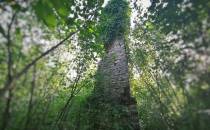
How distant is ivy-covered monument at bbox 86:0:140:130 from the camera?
9.96 meters

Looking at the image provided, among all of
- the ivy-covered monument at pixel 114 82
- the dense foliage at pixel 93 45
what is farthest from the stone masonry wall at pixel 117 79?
the dense foliage at pixel 93 45

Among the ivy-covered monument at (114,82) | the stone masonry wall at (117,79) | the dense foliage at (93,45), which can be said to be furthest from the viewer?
the stone masonry wall at (117,79)

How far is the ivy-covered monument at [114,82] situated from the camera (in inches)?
392

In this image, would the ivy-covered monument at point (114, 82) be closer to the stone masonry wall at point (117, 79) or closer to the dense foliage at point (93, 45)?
the stone masonry wall at point (117, 79)

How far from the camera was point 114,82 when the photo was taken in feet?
37.1

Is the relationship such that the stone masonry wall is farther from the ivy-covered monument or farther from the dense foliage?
the dense foliage

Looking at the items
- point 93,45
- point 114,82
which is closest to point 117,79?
point 114,82

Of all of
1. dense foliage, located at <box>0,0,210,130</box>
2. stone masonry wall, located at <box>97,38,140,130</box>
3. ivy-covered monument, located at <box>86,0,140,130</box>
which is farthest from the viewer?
stone masonry wall, located at <box>97,38,140,130</box>

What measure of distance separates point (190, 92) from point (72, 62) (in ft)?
17.9

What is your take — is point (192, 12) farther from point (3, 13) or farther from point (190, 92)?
point (3, 13)

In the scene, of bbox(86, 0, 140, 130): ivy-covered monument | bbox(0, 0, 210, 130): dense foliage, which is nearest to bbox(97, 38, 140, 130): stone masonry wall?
bbox(86, 0, 140, 130): ivy-covered monument

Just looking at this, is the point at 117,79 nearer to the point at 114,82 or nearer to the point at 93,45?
the point at 114,82

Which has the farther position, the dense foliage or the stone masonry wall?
the stone masonry wall

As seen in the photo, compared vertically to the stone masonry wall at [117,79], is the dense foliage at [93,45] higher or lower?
lower
